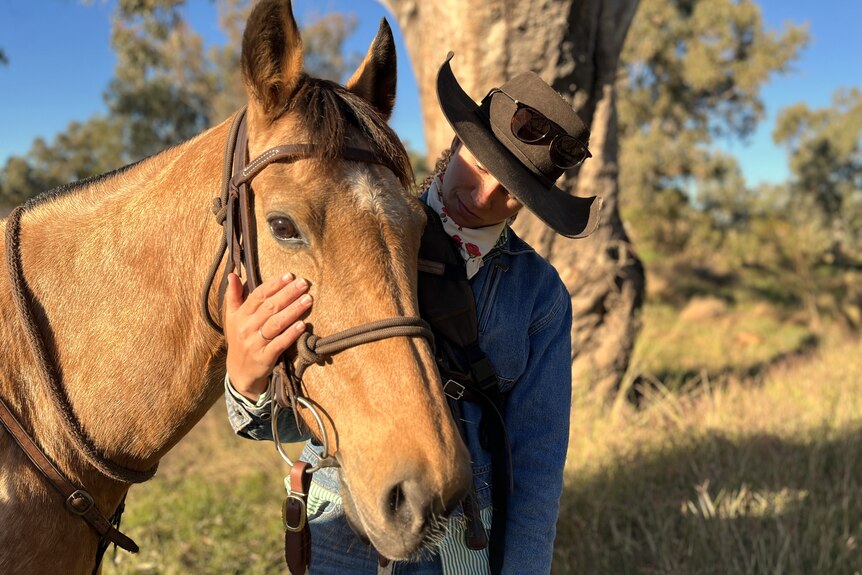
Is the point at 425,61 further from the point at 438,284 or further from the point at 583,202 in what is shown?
the point at 438,284

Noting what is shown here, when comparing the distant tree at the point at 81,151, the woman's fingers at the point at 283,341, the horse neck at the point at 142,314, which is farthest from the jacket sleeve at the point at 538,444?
the distant tree at the point at 81,151

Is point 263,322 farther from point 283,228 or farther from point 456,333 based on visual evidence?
point 456,333

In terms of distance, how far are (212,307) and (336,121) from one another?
0.61 m

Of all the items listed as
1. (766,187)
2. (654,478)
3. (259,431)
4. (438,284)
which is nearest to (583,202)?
(438,284)

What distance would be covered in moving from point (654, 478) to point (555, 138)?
10.9 ft

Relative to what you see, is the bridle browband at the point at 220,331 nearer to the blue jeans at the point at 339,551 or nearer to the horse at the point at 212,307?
the horse at the point at 212,307

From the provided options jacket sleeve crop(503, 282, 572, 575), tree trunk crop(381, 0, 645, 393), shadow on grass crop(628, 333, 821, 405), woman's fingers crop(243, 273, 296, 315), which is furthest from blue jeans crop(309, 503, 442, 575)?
shadow on grass crop(628, 333, 821, 405)

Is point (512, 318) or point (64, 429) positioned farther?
point (512, 318)

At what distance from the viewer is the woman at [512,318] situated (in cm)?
182

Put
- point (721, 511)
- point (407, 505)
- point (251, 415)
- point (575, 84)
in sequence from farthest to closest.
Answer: point (575, 84), point (721, 511), point (251, 415), point (407, 505)

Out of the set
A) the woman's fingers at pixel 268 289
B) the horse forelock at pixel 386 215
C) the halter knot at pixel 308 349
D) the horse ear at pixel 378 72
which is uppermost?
the horse ear at pixel 378 72

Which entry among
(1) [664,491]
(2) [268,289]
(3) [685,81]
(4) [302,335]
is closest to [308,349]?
(4) [302,335]

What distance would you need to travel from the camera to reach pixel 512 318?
6.07 ft

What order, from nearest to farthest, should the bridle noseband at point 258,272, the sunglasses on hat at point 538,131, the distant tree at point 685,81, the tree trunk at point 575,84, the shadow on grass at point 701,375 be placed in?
the bridle noseband at point 258,272
the sunglasses on hat at point 538,131
the tree trunk at point 575,84
the shadow on grass at point 701,375
the distant tree at point 685,81
